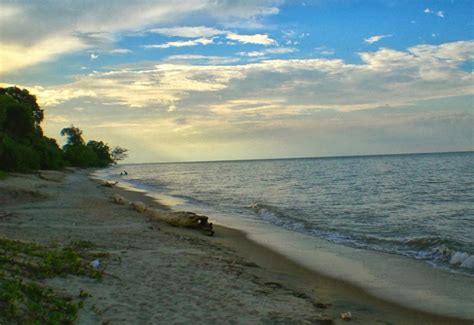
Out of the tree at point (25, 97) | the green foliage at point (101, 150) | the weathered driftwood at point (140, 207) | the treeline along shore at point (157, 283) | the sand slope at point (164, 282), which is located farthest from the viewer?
the green foliage at point (101, 150)

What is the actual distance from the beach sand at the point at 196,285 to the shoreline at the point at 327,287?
0.02m

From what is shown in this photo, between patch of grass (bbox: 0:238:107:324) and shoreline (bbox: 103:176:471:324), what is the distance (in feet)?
14.1

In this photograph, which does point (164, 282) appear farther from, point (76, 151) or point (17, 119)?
point (76, 151)

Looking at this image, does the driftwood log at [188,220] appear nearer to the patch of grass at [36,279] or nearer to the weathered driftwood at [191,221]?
the weathered driftwood at [191,221]

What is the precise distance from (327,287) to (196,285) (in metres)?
3.05

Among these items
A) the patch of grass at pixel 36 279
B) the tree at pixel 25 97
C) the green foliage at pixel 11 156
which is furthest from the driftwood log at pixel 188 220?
the tree at pixel 25 97

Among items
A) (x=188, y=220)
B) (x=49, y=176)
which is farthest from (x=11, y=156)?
(x=188, y=220)

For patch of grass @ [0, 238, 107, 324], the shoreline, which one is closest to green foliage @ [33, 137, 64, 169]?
the shoreline

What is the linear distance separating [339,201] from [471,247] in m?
14.9

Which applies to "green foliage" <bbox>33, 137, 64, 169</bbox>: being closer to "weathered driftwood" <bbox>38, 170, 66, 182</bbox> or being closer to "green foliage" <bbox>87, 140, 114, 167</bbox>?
"weathered driftwood" <bbox>38, 170, 66, 182</bbox>

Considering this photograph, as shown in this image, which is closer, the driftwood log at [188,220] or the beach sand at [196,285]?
the beach sand at [196,285]

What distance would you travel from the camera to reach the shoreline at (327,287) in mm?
7396

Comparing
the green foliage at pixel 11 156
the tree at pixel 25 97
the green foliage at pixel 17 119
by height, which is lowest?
the green foliage at pixel 11 156

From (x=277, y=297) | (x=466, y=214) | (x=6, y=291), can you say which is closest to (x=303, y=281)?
(x=277, y=297)
